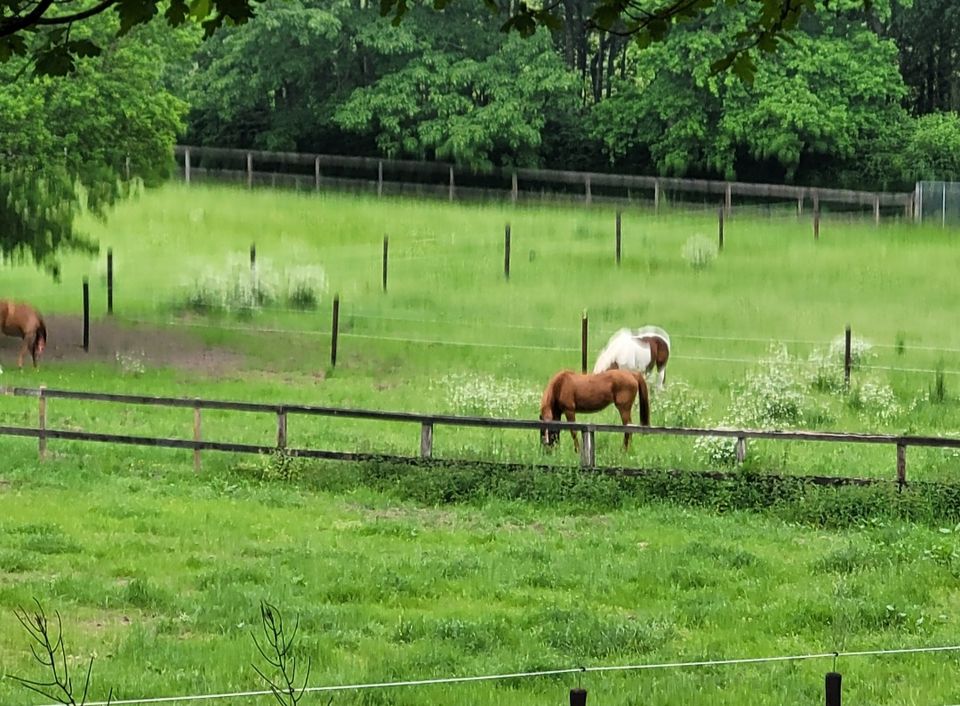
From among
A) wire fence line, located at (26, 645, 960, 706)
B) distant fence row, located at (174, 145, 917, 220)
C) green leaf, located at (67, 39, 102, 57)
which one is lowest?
wire fence line, located at (26, 645, 960, 706)

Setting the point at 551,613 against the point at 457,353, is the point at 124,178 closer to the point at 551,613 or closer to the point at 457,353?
the point at 457,353

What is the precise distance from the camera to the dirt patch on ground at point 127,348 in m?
25.7

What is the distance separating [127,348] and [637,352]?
10.4 metres

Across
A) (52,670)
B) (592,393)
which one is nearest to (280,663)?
(52,670)

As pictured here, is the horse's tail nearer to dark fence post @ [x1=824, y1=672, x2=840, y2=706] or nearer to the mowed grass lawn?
the mowed grass lawn

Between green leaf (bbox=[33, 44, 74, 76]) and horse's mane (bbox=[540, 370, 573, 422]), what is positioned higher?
green leaf (bbox=[33, 44, 74, 76])

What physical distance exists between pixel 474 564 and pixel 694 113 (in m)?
37.4

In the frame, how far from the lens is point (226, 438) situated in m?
18.6

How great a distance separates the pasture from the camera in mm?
9289

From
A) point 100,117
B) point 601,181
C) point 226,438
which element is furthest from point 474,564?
point 601,181

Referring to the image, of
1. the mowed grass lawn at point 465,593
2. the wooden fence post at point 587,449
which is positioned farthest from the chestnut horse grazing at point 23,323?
the wooden fence post at point 587,449

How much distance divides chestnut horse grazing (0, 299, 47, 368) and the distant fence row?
2153 centimetres

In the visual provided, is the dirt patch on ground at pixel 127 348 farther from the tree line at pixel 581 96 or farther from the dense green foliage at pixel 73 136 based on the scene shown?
the tree line at pixel 581 96

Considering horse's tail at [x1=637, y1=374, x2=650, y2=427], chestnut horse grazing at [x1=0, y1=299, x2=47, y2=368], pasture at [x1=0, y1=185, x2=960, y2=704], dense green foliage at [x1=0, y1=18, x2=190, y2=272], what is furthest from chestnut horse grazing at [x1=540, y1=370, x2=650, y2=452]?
dense green foliage at [x1=0, y1=18, x2=190, y2=272]
